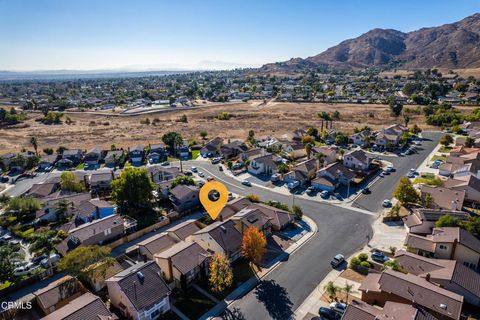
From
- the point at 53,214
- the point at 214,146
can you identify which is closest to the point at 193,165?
the point at 214,146

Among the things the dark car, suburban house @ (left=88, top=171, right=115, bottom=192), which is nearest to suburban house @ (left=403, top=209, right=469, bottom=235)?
the dark car

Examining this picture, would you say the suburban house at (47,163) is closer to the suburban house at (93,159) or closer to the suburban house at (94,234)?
the suburban house at (93,159)

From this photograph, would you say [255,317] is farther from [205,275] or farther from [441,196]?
[441,196]

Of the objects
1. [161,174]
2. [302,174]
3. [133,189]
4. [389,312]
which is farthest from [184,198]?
[389,312]

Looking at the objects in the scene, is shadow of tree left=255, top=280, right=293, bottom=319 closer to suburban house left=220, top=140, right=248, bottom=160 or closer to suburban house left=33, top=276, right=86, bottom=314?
suburban house left=33, top=276, right=86, bottom=314

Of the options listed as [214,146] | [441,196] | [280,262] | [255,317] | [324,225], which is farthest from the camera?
[214,146]
